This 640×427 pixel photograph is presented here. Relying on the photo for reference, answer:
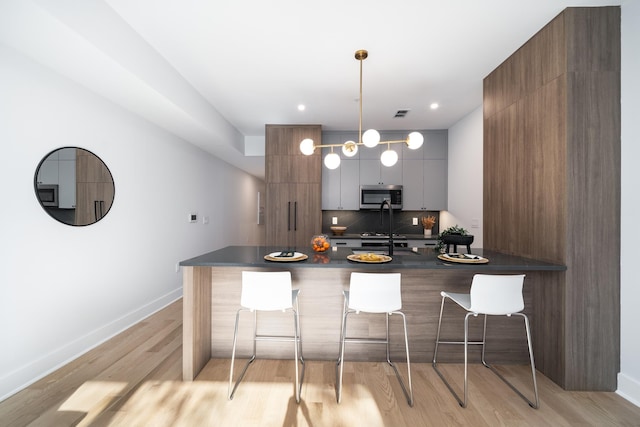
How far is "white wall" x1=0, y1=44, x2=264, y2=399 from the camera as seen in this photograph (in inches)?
82.8

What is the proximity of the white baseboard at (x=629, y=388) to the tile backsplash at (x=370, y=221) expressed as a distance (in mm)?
3322

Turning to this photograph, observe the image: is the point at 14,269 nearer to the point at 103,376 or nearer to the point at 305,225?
the point at 103,376

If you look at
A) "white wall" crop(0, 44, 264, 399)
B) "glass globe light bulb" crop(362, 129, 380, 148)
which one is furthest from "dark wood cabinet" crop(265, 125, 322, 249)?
"glass globe light bulb" crop(362, 129, 380, 148)

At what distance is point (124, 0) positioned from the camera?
205 centimetres

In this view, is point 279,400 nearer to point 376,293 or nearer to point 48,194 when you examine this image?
point 376,293

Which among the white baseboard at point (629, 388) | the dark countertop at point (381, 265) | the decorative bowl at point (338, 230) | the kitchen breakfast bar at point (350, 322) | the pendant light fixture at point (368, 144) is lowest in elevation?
the white baseboard at point (629, 388)

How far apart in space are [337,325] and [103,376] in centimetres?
190

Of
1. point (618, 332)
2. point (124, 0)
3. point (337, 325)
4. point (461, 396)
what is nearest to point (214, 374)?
point (337, 325)

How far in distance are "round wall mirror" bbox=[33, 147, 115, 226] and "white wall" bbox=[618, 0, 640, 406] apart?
4.34 m

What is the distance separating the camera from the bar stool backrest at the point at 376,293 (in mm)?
2029

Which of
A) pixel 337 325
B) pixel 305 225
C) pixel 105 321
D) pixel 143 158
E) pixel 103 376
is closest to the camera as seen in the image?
pixel 103 376

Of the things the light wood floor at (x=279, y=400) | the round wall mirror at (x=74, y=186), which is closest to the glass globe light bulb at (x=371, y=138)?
the light wood floor at (x=279, y=400)

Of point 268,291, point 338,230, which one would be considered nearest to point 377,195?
point 338,230

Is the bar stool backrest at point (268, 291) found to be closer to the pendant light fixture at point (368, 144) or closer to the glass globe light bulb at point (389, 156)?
the pendant light fixture at point (368, 144)
